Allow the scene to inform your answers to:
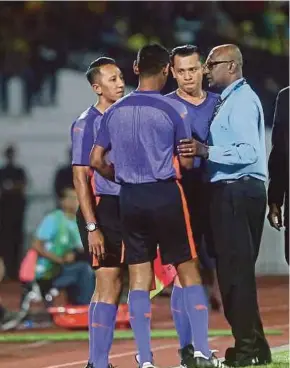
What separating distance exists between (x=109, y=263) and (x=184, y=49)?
3.84 feet

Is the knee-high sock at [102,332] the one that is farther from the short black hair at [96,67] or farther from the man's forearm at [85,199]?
the short black hair at [96,67]

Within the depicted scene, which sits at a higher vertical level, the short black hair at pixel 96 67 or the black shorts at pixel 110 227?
the short black hair at pixel 96 67

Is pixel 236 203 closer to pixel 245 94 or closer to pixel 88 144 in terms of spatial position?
pixel 245 94

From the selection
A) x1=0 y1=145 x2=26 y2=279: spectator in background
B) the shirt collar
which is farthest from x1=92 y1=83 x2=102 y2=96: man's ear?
x1=0 y1=145 x2=26 y2=279: spectator in background

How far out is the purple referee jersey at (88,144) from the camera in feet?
20.0

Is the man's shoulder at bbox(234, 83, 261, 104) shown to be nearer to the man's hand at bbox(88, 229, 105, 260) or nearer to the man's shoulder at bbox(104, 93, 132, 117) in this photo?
the man's shoulder at bbox(104, 93, 132, 117)

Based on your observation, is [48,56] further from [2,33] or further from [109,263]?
[109,263]

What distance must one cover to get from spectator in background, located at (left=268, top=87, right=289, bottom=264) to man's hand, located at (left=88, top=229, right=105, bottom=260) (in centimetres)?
107

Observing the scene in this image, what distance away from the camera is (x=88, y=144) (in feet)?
20.1

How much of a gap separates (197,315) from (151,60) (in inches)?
50.4

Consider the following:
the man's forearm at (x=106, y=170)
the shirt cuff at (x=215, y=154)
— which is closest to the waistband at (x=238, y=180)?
the shirt cuff at (x=215, y=154)

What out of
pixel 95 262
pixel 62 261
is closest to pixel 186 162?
pixel 95 262

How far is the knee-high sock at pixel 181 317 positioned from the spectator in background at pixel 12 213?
807 cm

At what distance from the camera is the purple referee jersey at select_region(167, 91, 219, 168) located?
6.24 m
